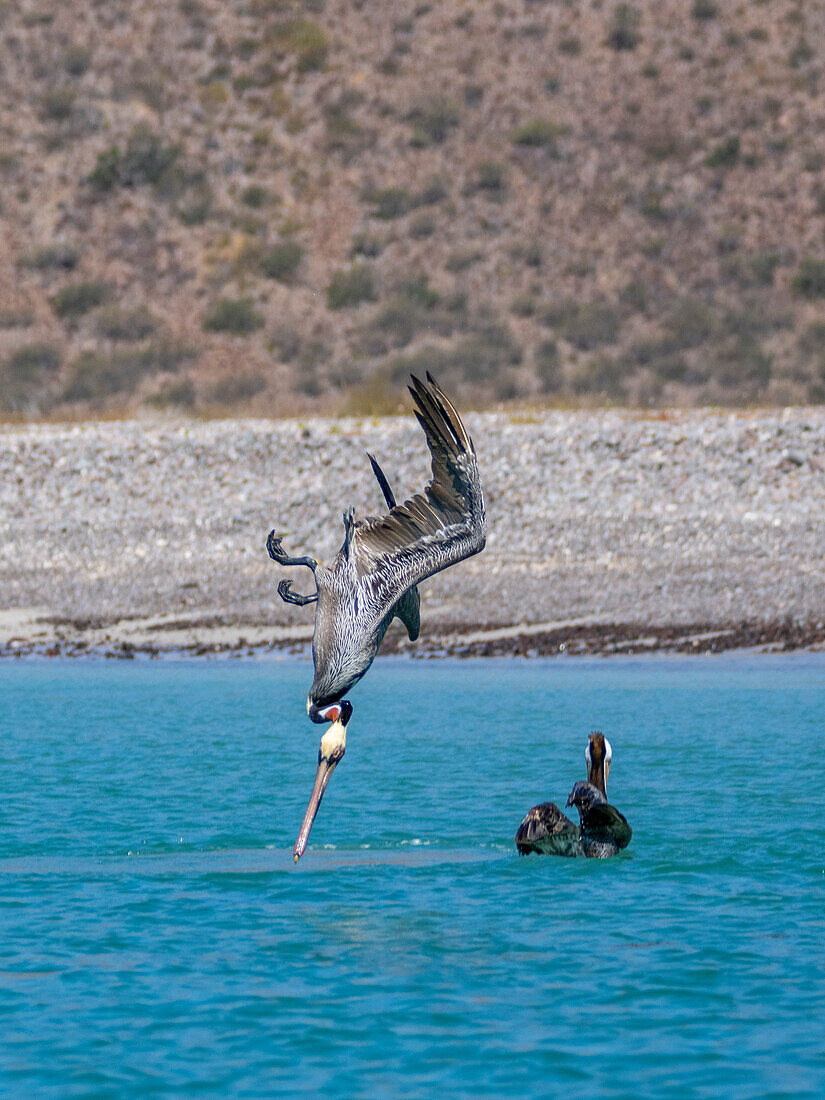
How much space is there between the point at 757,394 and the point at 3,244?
2222cm

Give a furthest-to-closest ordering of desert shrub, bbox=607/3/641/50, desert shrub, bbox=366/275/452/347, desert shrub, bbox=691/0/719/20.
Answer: desert shrub, bbox=691/0/719/20 → desert shrub, bbox=607/3/641/50 → desert shrub, bbox=366/275/452/347

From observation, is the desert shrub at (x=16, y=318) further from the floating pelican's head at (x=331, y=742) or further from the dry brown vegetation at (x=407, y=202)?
the floating pelican's head at (x=331, y=742)

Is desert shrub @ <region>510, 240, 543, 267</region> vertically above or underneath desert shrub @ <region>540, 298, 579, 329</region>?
above

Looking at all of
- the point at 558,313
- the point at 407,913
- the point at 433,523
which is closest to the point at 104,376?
the point at 558,313

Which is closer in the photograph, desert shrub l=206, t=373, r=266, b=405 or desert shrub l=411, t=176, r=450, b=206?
desert shrub l=206, t=373, r=266, b=405

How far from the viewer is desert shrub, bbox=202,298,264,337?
47.1 meters

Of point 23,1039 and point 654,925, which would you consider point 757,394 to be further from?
point 23,1039

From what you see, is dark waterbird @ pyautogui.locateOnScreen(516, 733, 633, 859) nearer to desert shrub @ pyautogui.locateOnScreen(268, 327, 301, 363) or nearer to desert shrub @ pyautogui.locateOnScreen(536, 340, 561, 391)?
desert shrub @ pyautogui.locateOnScreen(536, 340, 561, 391)

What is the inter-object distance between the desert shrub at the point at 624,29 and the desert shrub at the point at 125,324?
17728mm

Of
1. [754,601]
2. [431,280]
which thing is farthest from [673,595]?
[431,280]

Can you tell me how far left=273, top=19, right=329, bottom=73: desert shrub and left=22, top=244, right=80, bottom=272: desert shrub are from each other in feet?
33.7

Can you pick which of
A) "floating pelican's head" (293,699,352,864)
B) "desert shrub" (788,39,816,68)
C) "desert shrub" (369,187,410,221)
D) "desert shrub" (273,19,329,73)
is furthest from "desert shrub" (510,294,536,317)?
"floating pelican's head" (293,699,352,864)

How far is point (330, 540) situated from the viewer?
28578mm

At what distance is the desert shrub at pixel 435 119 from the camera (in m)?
52.1
